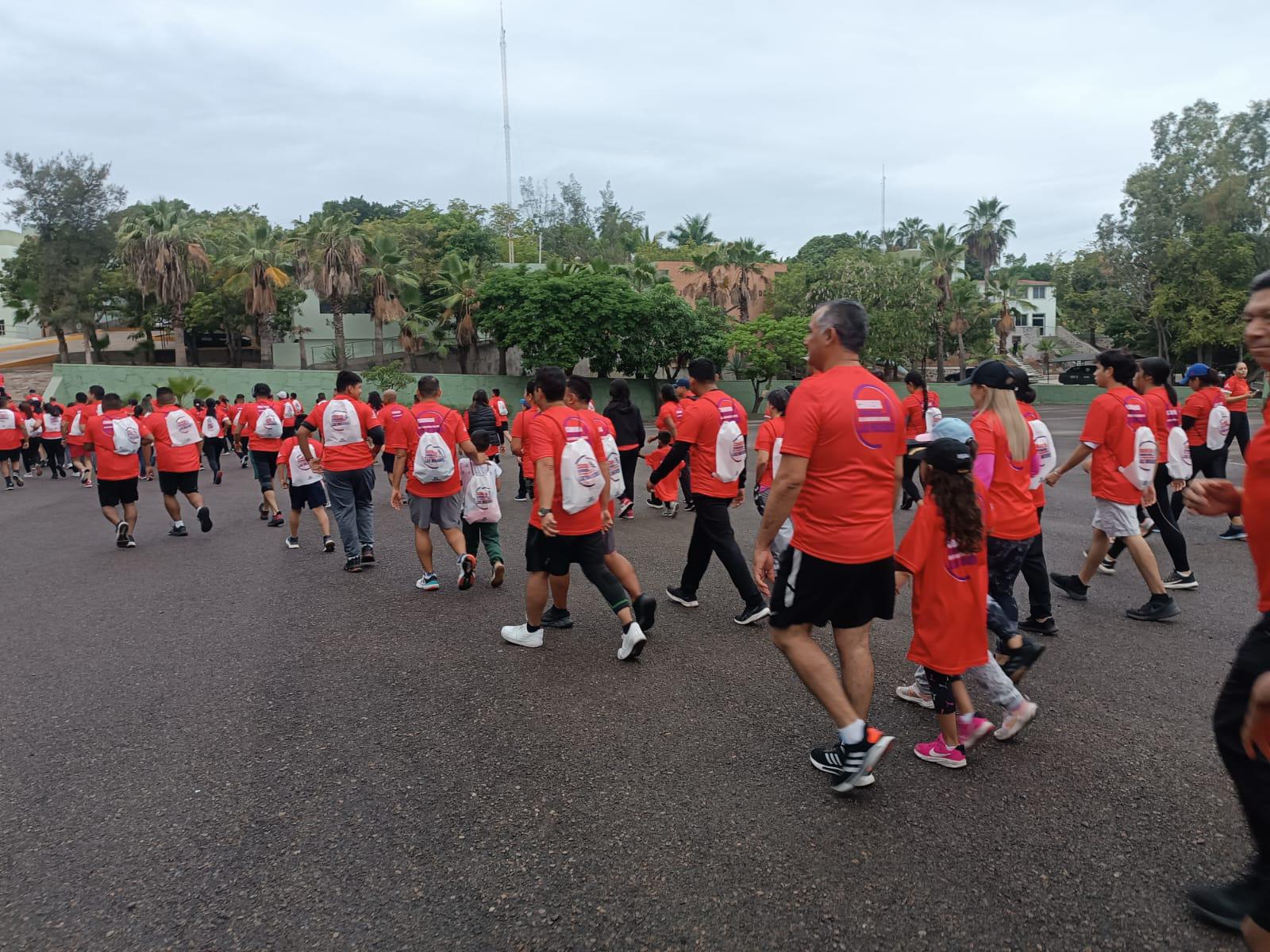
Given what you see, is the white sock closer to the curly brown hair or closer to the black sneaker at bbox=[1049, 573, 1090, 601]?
the curly brown hair

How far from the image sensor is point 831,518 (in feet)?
11.2

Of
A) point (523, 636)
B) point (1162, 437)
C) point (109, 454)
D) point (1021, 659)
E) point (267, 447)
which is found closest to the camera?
point (1021, 659)

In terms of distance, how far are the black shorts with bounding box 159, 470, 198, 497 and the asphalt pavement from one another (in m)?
3.91

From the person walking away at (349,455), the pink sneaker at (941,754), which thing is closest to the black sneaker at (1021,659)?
the pink sneaker at (941,754)

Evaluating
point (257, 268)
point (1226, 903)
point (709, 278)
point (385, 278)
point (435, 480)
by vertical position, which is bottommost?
point (1226, 903)

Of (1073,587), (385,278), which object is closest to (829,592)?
(1073,587)

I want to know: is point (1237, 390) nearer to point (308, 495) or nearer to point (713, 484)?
point (713, 484)

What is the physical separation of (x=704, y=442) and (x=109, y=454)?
708 centimetres

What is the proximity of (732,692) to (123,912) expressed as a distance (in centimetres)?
296

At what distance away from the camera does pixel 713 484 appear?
19.7 ft

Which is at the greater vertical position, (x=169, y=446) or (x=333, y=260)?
(x=333, y=260)

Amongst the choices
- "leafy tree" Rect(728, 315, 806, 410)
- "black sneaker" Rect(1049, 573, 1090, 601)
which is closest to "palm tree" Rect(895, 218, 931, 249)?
"leafy tree" Rect(728, 315, 806, 410)

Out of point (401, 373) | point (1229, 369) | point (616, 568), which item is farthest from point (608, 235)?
point (616, 568)

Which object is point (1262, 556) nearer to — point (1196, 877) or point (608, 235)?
point (1196, 877)
